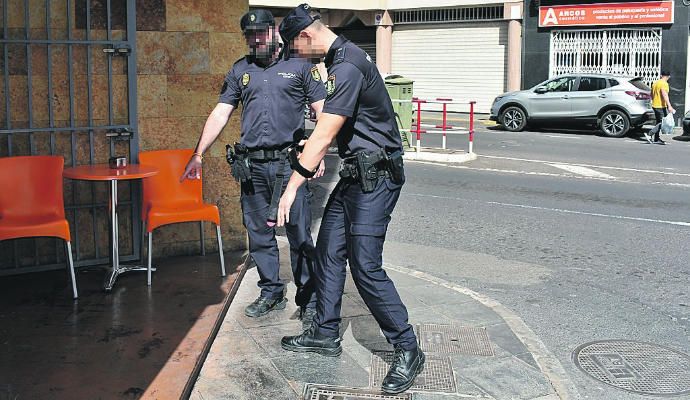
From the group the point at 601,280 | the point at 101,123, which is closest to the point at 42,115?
the point at 101,123

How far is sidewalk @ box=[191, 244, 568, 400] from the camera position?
15.1 ft

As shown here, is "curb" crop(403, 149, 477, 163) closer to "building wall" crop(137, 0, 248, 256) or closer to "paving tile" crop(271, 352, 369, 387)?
"building wall" crop(137, 0, 248, 256)

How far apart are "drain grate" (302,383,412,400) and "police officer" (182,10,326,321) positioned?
3.35 ft

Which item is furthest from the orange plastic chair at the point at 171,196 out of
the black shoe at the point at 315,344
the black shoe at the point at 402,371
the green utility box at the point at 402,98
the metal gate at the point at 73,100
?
the green utility box at the point at 402,98

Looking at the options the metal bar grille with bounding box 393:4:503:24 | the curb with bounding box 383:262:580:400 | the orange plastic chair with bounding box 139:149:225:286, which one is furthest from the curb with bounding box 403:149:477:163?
the metal bar grille with bounding box 393:4:503:24

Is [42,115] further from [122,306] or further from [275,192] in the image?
[275,192]

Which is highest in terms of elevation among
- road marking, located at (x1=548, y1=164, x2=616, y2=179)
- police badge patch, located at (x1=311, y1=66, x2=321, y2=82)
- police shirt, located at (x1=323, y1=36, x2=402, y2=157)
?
police badge patch, located at (x1=311, y1=66, x2=321, y2=82)

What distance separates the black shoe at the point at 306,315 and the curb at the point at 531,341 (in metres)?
1.36

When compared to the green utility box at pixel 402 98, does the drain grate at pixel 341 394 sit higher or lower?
lower

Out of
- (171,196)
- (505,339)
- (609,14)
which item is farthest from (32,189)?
(609,14)

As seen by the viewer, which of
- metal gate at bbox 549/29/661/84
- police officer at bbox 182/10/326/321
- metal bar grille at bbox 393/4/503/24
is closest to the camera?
police officer at bbox 182/10/326/321

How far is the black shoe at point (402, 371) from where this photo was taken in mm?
4590

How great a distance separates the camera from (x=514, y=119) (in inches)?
888

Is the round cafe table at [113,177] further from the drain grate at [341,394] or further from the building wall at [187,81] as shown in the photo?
the drain grate at [341,394]
